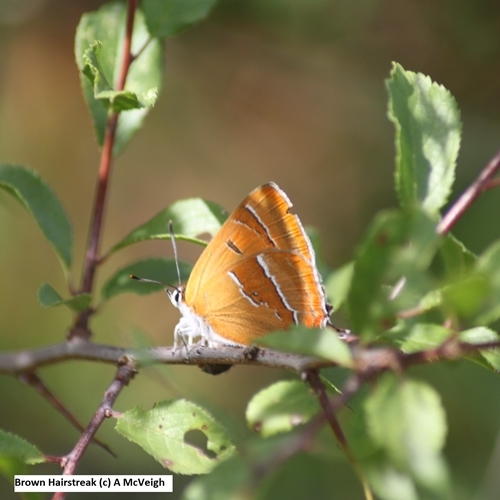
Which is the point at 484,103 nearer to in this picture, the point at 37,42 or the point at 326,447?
the point at 37,42

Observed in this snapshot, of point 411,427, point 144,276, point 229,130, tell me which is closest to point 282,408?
point 411,427

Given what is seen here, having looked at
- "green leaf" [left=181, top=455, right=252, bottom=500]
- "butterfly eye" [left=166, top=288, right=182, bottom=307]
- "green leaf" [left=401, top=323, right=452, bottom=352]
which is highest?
"green leaf" [left=401, top=323, right=452, bottom=352]

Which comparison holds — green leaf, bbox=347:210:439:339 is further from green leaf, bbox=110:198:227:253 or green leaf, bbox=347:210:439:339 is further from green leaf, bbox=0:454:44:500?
green leaf, bbox=110:198:227:253

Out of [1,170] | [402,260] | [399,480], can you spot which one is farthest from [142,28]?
[399,480]

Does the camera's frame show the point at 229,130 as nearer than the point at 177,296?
No

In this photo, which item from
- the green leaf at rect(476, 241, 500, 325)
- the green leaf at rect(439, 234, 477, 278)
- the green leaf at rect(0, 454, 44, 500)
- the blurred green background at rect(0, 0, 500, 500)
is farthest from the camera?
the blurred green background at rect(0, 0, 500, 500)

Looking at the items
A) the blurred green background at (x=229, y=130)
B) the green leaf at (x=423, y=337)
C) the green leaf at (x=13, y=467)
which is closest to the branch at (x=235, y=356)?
the green leaf at (x=423, y=337)

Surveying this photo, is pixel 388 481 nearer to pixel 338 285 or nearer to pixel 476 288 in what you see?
pixel 476 288

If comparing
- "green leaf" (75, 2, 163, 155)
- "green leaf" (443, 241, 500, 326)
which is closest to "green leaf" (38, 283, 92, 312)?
"green leaf" (75, 2, 163, 155)
